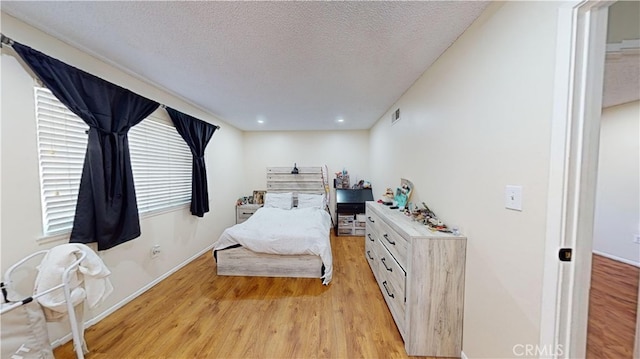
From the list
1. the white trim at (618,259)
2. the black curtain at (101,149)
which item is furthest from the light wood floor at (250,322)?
the white trim at (618,259)

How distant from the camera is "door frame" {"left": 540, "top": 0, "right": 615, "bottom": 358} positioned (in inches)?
34.9

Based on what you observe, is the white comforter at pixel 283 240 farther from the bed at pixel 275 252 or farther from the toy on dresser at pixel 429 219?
the toy on dresser at pixel 429 219

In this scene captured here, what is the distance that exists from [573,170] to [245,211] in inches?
188

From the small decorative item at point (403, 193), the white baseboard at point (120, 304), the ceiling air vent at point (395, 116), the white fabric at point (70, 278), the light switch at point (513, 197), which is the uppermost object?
the ceiling air vent at point (395, 116)

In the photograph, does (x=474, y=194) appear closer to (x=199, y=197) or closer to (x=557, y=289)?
(x=557, y=289)

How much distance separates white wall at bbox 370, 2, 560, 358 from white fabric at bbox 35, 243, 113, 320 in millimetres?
2508

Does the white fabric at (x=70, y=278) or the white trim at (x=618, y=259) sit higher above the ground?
the white fabric at (x=70, y=278)

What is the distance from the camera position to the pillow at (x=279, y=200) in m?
4.64

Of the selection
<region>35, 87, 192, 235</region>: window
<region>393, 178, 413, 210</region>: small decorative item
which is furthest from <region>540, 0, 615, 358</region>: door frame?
<region>35, 87, 192, 235</region>: window

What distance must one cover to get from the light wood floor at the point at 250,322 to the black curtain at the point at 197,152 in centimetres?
103

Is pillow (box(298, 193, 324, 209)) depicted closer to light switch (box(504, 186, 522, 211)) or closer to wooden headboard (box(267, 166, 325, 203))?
wooden headboard (box(267, 166, 325, 203))

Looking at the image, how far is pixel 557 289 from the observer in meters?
0.95

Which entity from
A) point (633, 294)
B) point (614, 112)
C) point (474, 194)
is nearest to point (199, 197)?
point (474, 194)

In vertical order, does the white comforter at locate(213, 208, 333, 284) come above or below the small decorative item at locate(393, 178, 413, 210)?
Answer: below
